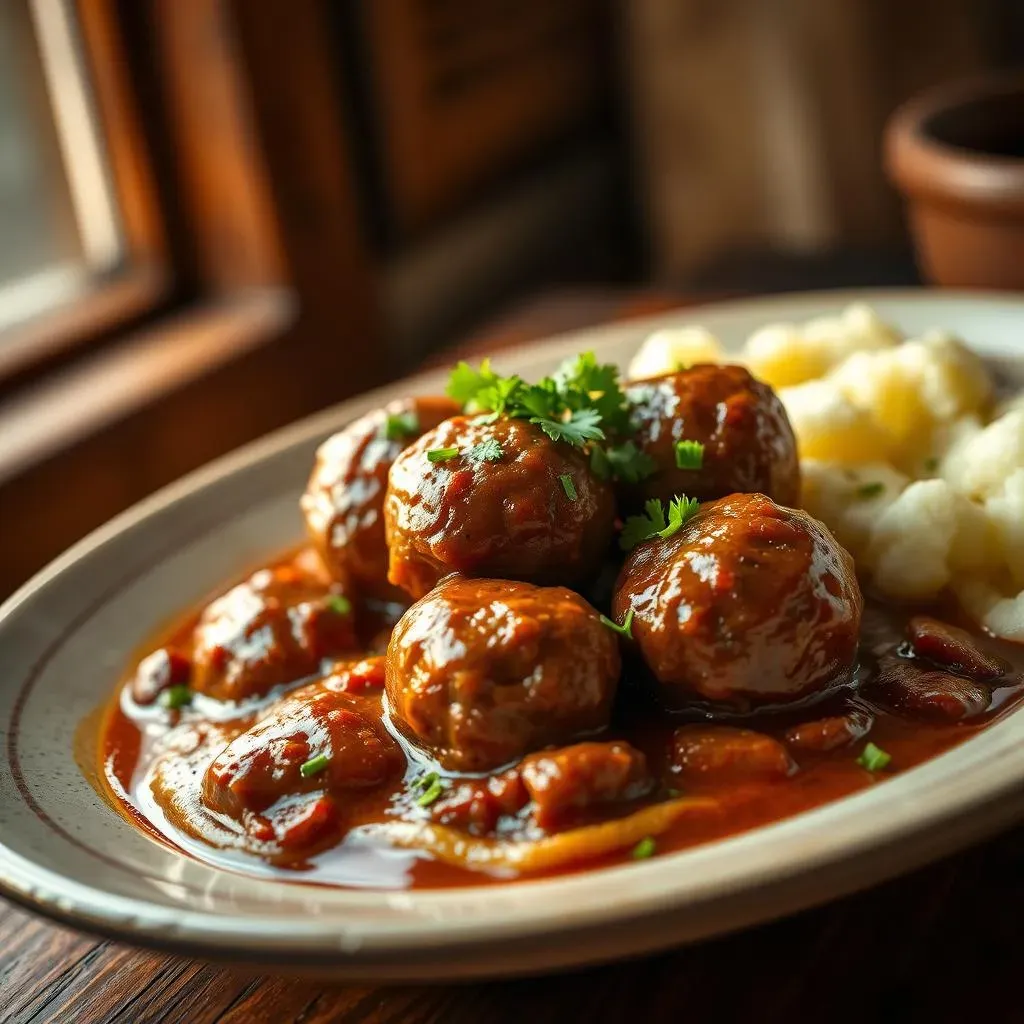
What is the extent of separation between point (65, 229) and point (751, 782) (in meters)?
3.38

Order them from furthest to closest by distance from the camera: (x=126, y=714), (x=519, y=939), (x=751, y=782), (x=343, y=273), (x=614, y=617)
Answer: (x=343, y=273), (x=126, y=714), (x=614, y=617), (x=751, y=782), (x=519, y=939)

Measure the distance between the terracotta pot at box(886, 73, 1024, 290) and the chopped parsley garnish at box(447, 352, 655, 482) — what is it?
1505mm

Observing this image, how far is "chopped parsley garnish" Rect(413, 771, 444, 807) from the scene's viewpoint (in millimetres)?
1865

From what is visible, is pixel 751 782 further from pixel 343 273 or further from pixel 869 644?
pixel 343 273

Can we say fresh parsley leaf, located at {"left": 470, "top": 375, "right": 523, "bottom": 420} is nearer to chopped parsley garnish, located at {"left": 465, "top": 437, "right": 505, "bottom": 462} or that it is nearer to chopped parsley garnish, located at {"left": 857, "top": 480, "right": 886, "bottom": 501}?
chopped parsley garnish, located at {"left": 465, "top": 437, "right": 505, "bottom": 462}

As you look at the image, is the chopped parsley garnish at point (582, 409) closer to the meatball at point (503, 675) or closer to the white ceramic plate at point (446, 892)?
the meatball at point (503, 675)

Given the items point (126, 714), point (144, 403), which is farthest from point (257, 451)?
point (144, 403)

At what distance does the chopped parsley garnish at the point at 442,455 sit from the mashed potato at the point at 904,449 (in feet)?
1.64

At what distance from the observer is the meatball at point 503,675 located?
5.99 feet

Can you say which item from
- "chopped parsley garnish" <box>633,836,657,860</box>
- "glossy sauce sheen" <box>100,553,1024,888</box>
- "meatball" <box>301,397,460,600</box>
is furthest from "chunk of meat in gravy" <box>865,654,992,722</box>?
"meatball" <box>301,397,460,600</box>

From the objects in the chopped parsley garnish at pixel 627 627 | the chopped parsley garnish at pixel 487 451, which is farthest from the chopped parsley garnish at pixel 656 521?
the chopped parsley garnish at pixel 487 451

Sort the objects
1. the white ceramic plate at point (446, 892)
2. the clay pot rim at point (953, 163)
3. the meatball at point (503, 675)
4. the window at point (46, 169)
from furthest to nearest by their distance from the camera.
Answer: the window at point (46, 169) < the clay pot rim at point (953, 163) < the meatball at point (503, 675) < the white ceramic plate at point (446, 892)

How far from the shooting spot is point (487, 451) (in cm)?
204

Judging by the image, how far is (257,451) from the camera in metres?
2.96
